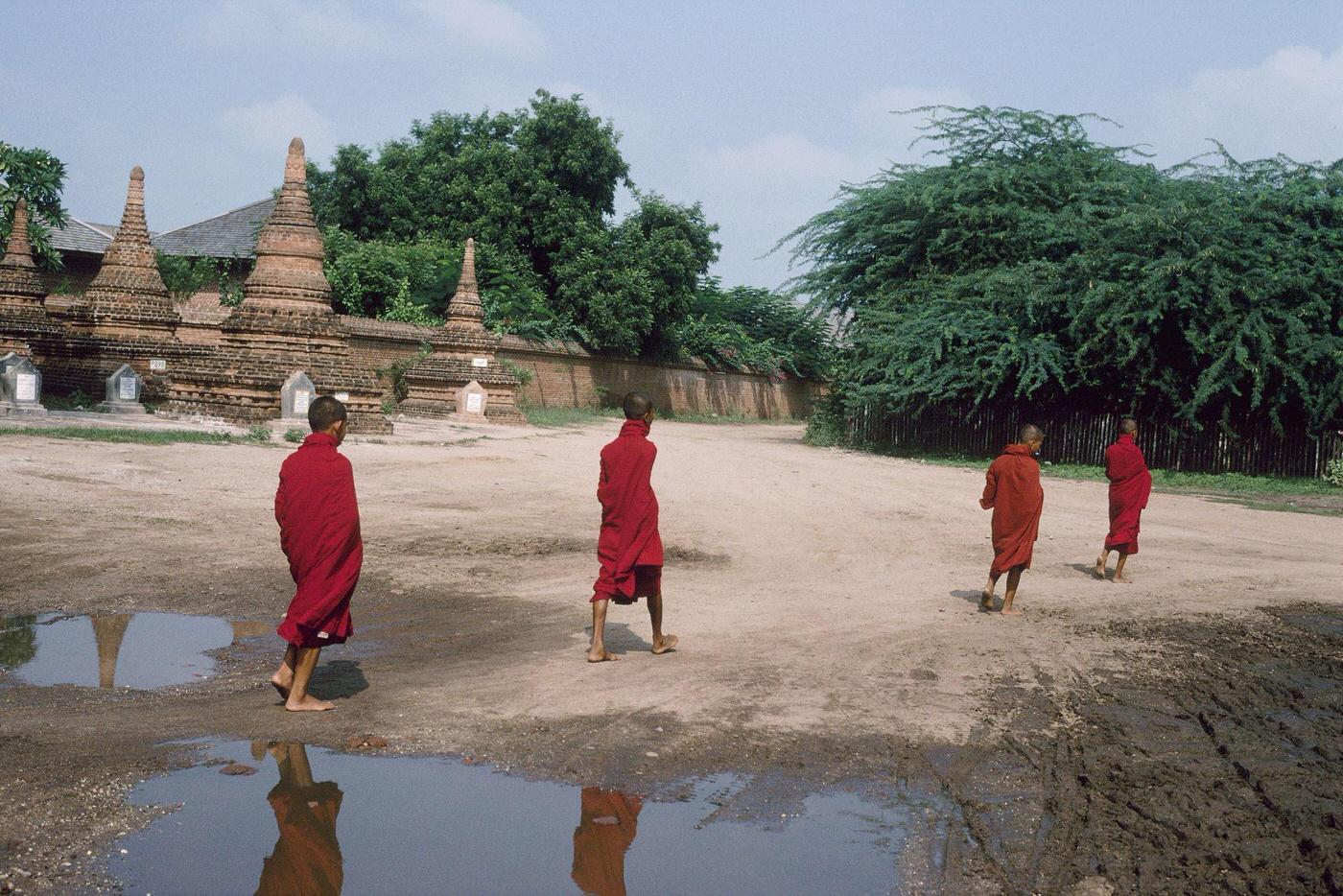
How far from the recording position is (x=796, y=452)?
2552 centimetres

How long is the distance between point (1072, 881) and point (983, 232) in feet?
75.6

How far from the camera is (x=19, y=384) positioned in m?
17.7

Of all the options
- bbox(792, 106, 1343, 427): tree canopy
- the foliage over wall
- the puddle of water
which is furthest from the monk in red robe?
the foliage over wall

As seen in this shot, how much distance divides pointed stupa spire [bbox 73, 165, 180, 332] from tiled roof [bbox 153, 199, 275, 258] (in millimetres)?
12775

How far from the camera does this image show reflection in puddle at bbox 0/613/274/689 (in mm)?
6227

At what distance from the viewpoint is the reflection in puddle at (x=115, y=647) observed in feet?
20.4

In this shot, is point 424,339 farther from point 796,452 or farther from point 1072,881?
point 1072,881

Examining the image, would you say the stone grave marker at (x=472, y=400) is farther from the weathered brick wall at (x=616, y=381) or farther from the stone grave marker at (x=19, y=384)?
the stone grave marker at (x=19, y=384)

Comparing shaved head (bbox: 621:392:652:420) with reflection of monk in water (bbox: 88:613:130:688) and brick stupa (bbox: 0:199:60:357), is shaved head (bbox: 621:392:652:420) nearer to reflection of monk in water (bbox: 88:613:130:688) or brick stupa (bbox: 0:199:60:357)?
reflection of monk in water (bbox: 88:613:130:688)

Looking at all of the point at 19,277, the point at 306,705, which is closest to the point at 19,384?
the point at 19,277

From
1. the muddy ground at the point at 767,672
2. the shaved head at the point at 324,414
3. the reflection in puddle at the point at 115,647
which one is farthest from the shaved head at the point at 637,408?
the reflection in puddle at the point at 115,647

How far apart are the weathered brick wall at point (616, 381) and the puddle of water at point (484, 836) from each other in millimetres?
25170

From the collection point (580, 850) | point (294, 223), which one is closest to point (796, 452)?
point (294, 223)

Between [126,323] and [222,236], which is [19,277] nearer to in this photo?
[126,323]
